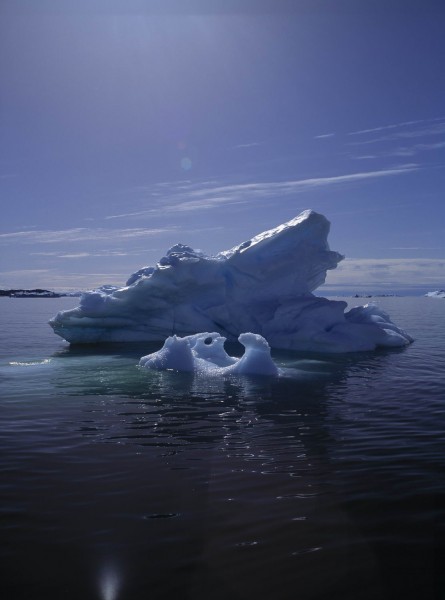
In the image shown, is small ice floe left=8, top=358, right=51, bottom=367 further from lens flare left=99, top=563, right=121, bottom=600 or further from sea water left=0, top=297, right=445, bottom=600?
lens flare left=99, top=563, right=121, bottom=600

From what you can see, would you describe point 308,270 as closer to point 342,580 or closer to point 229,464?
point 229,464

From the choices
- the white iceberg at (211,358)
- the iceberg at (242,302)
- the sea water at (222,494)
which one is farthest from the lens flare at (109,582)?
the iceberg at (242,302)

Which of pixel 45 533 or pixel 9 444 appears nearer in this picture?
pixel 45 533

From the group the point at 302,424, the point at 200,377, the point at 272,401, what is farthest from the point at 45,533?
the point at 200,377

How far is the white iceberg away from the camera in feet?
57.4

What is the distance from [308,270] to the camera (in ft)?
96.6

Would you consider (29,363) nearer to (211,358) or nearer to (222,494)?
(211,358)

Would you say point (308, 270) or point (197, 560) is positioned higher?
point (308, 270)

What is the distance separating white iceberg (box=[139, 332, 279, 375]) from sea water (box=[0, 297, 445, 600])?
327 cm

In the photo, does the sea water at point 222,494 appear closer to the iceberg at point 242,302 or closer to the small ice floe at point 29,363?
the small ice floe at point 29,363

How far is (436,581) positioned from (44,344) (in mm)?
27877

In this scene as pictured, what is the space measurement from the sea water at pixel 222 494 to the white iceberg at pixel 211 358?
10.7 ft

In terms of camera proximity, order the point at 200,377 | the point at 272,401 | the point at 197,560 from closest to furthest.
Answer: the point at 197,560, the point at 272,401, the point at 200,377

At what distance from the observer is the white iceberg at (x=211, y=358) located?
17500mm
